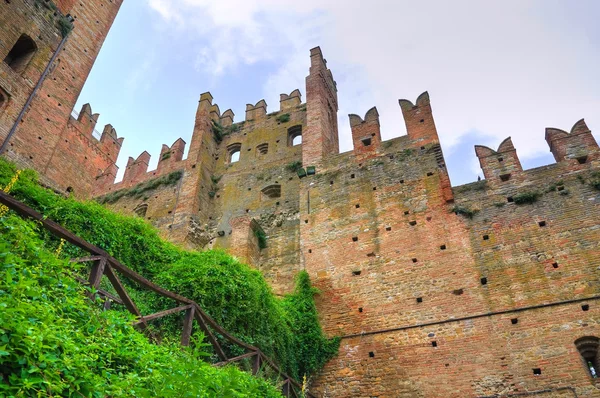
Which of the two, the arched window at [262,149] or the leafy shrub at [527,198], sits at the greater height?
the arched window at [262,149]

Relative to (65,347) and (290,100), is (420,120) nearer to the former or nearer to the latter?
(290,100)

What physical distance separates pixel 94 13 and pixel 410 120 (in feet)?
33.7

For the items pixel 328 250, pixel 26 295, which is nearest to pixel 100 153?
pixel 328 250

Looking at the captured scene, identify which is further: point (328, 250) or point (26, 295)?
point (328, 250)

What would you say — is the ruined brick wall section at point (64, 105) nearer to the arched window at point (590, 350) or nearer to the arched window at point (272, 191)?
the arched window at point (272, 191)

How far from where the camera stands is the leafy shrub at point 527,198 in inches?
432

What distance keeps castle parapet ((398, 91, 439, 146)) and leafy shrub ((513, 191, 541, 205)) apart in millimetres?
2855

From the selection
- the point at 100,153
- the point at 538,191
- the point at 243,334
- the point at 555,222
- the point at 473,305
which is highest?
the point at 100,153

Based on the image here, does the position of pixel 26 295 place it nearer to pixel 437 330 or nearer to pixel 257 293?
pixel 257 293

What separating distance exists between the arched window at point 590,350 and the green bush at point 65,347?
7.05 meters

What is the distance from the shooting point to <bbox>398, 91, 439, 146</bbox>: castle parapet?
44.3 ft

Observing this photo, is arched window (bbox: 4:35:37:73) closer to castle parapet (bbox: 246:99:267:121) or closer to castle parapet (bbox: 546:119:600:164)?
castle parapet (bbox: 246:99:267:121)

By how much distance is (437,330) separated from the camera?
9906 mm

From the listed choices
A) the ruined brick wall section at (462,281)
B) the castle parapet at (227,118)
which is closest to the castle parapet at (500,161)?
the ruined brick wall section at (462,281)
